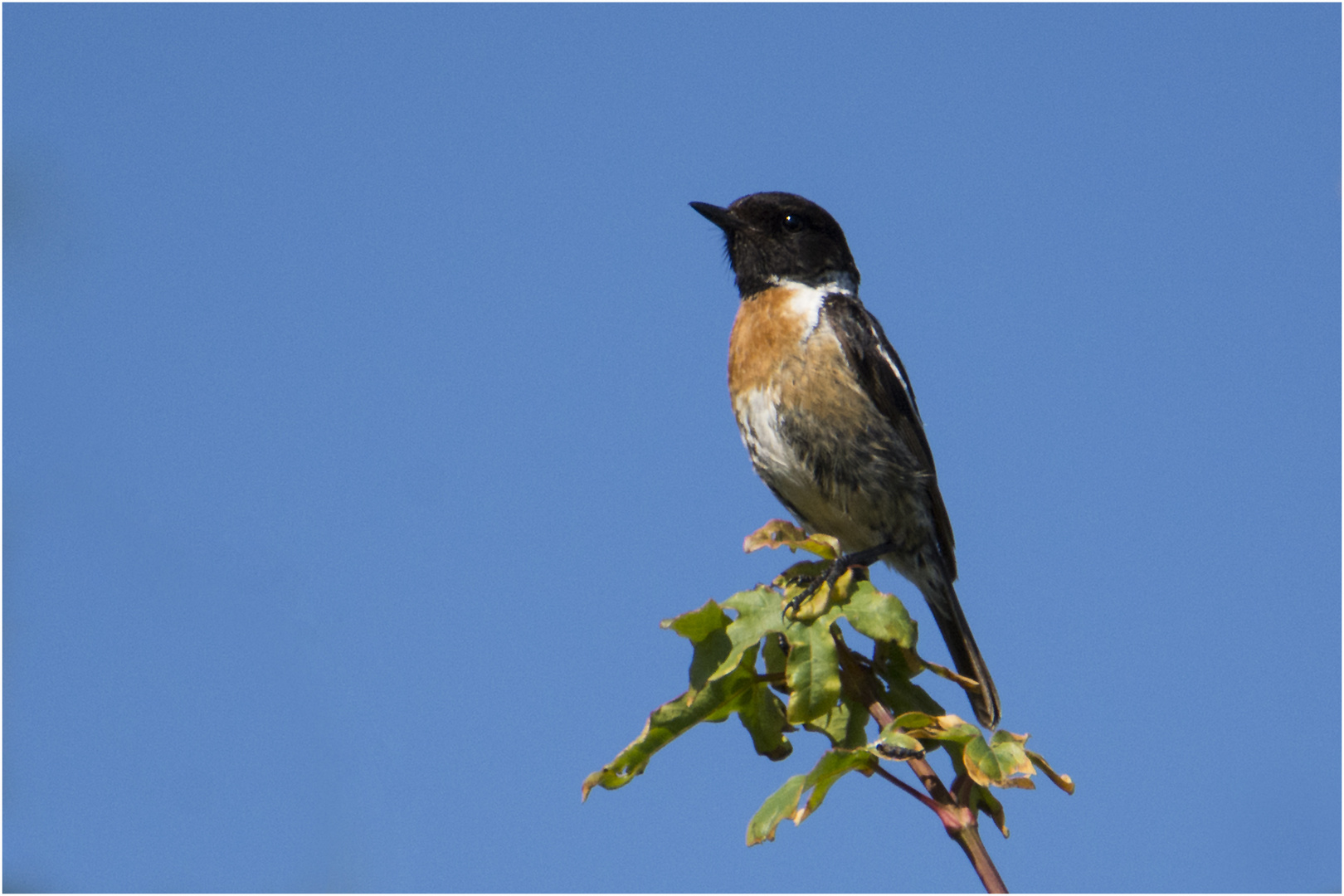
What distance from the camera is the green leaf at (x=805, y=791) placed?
265cm

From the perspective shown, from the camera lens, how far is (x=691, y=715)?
→ 3.04 meters

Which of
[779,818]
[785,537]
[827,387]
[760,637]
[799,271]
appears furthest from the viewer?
[799,271]

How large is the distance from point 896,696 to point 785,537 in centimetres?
62

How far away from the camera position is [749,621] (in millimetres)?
2990

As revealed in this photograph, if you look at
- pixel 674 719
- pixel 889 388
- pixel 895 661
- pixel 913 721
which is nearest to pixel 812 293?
pixel 889 388

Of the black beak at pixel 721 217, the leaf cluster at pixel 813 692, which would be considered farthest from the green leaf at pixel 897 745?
the black beak at pixel 721 217

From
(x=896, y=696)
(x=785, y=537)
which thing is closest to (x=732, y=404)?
(x=785, y=537)

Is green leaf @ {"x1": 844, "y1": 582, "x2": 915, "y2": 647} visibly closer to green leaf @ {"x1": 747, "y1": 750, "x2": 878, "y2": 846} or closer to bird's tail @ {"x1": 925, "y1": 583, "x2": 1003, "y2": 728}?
green leaf @ {"x1": 747, "y1": 750, "x2": 878, "y2": 846}

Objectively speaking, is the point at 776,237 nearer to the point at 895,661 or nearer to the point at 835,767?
the point at 895,661

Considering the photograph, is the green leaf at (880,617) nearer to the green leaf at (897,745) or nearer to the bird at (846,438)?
the green leaf at (897,745)

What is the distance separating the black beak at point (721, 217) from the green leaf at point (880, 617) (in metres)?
3.24

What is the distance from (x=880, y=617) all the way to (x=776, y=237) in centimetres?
329

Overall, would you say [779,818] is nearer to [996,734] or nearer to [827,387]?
[996,734]

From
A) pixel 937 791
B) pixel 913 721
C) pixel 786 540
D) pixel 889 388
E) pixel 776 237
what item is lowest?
pixel 937 791
